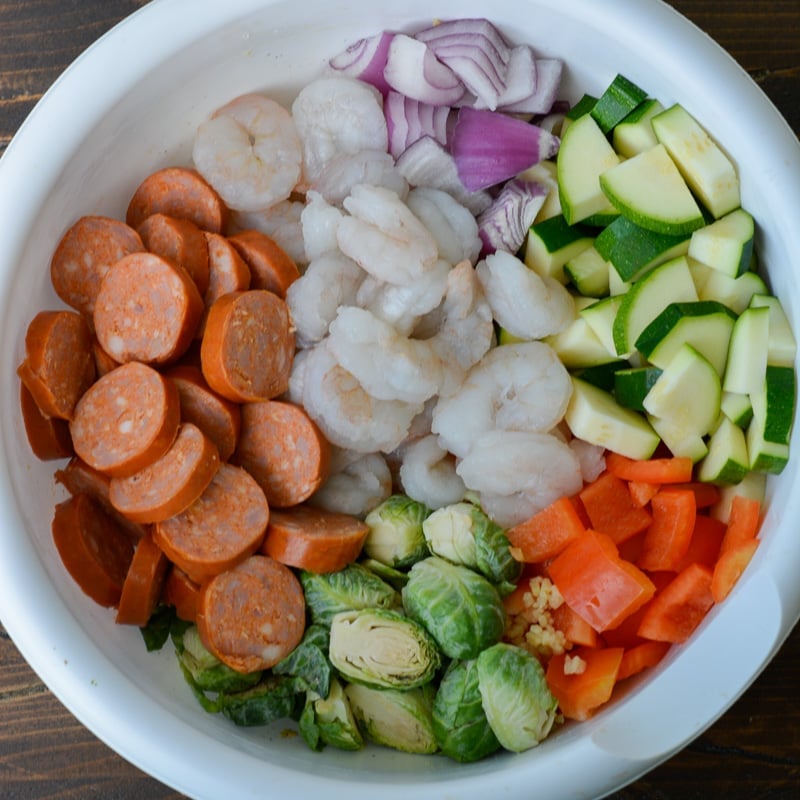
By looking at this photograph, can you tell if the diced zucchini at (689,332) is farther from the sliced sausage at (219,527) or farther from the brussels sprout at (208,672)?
the brussels sprout at (208,672)

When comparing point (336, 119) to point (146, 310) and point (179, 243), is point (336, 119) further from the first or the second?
point (146, 310)

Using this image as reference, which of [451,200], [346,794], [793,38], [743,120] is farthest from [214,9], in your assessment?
[346,794]

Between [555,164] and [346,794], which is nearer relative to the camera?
[346,794]

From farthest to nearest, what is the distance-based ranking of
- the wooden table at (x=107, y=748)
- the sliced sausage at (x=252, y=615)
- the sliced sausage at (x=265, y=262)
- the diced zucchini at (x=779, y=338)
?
the wooden table at (x=107, y=748), the sliced sausage at (x=265, y=262), the sliced sausage at (x=252, y=615), the diced zucchini at (x=779, y=338)

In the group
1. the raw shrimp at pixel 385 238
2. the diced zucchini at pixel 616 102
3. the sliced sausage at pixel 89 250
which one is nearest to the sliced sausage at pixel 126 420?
the sliced sausage at pixel 89 250

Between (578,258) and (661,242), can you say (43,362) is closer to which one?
(578,258)

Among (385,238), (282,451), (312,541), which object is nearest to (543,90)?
(385,238)
